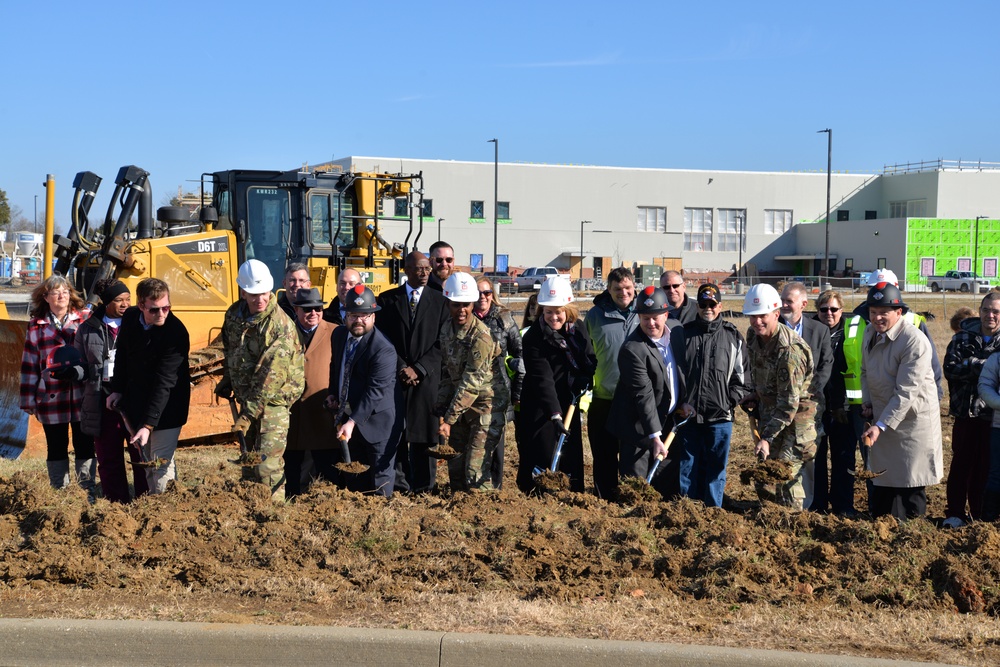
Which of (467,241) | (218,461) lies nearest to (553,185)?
(467,241)

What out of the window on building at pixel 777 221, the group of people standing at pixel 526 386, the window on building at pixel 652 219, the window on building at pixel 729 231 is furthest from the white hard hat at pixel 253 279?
the window on building at pixel 777 221

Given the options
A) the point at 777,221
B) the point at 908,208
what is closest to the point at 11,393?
the point at 777,221

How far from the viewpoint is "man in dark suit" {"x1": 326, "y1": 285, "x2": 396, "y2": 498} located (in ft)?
22.9

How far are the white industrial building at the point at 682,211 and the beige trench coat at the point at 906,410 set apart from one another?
64673 millimetres

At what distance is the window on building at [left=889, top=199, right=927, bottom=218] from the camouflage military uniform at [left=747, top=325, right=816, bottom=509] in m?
75.7

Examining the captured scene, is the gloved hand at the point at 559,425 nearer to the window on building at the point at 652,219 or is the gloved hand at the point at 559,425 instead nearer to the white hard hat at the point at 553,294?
the white hard hat at the point at 553,294

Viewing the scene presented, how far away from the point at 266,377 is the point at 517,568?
2.03 meters

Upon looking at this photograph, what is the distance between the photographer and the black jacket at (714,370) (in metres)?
7.07

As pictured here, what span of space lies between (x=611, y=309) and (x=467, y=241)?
217 feet

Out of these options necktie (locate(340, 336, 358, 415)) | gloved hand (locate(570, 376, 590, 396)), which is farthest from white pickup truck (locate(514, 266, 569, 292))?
necktie (locate(340, 336, 358, 415))

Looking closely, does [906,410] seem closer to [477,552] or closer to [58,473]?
[477,552]

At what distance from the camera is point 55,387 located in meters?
7.38

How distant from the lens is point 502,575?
578cm

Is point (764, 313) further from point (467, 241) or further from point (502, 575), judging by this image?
point (467, 241)
